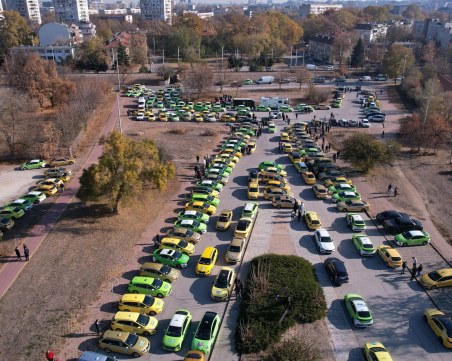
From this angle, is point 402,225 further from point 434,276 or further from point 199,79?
point 199,79

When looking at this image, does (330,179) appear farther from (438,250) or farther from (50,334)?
(50,334)

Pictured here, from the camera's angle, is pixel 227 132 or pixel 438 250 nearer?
pixel 438 250

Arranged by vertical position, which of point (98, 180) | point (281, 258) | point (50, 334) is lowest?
point (50, 334)

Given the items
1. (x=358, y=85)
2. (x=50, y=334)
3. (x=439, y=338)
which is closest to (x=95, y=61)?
(x=358, y=85)

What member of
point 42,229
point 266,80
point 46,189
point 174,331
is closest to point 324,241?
point 174,331

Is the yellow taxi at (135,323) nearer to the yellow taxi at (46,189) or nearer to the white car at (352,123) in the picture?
the yellow taxi at (46,189)

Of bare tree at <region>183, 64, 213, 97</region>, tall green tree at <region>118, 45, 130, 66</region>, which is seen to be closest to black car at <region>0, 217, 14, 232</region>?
bare tree at <region>183, 64, 213, 97</region>
